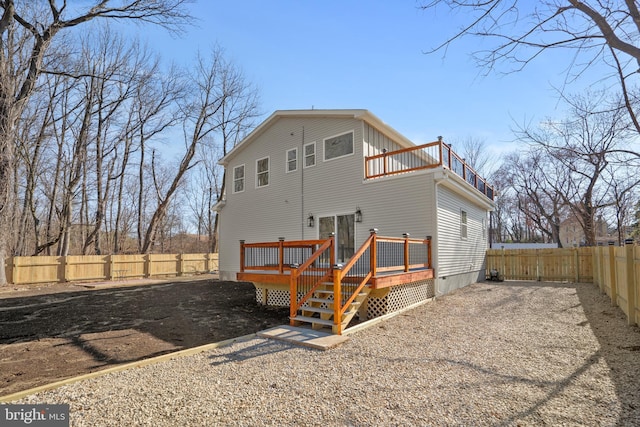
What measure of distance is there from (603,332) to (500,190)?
106ft

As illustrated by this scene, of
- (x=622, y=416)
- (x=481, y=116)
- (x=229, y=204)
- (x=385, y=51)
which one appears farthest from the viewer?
(x=229, y=204)

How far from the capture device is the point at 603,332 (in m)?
5.90

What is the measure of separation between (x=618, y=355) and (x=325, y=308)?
4.57 metres

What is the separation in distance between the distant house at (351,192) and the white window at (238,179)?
5 cm

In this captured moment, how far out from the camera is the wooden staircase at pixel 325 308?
6.46m

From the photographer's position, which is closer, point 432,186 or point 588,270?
point 432,186

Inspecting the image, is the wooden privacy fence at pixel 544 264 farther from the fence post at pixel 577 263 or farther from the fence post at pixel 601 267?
the fence post at pixel 601 267

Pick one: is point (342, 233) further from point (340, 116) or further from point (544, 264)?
point (544, 264)

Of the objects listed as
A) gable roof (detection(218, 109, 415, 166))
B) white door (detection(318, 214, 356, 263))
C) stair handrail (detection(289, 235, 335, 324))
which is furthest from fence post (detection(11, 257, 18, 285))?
stair handrail (detection(289, 235, 335, 324))

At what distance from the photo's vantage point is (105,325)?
7508mm

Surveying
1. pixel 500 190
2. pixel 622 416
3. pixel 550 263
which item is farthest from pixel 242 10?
pixel 500 190

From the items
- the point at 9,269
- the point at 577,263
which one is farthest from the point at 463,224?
the point at 9,269

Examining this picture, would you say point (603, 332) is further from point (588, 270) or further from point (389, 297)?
point (588, 270)

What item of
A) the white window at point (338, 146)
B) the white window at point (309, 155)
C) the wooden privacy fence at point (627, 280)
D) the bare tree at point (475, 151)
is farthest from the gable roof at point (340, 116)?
the bare tree at point (475, 151)
